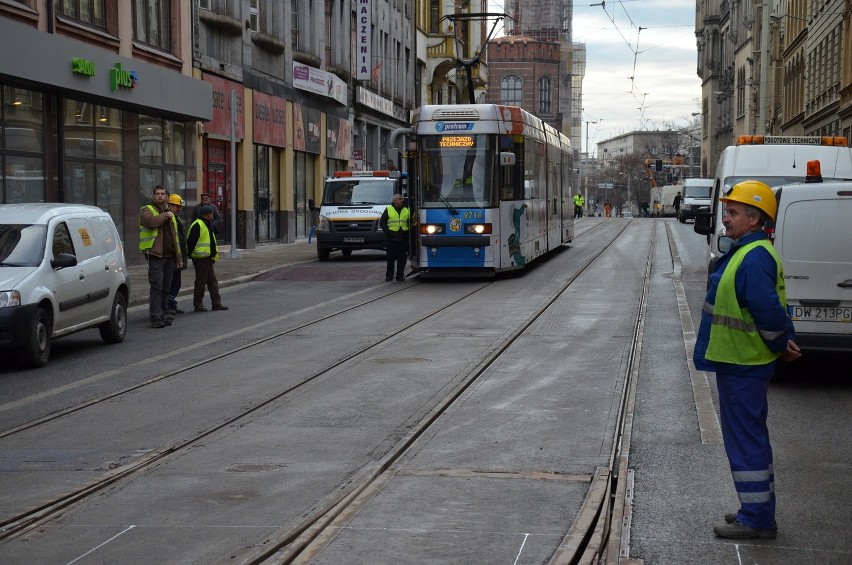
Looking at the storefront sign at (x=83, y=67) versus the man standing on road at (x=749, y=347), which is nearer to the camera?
the man standing on road at (x=749, y=347)

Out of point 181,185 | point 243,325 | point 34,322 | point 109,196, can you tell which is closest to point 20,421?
point 34,322

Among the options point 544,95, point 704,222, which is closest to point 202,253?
point 704,222

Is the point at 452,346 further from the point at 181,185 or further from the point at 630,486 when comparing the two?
the point at 181,185

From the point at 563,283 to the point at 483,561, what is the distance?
17.0 metres

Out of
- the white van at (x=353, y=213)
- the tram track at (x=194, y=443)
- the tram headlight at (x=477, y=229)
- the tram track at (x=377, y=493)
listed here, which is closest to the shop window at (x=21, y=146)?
the white van at (x=353, y=213)

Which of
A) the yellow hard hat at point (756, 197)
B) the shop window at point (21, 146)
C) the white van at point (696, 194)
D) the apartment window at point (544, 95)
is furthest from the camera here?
the apartment window at point (544, 95)

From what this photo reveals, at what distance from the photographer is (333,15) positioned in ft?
152

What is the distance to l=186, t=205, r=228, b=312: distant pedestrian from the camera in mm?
18969

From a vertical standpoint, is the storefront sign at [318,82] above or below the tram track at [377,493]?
above

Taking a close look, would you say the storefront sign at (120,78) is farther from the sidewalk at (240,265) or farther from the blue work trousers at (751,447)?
the blue work trousers at (751,447)

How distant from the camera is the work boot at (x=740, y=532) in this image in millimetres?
6215

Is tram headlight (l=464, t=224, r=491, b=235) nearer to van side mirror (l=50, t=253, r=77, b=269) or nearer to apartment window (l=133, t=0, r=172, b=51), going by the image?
van side mirror (l=50, t=253, r=77, b=269)

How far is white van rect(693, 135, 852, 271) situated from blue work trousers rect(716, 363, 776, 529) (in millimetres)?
10610

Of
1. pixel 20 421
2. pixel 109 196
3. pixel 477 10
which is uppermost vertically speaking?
pixel 477 10
